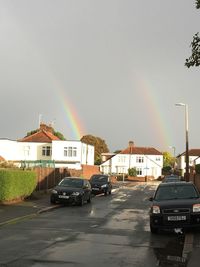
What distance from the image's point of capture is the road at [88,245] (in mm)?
9891

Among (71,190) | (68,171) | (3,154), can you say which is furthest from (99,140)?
(71,190)

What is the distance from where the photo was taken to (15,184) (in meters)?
25.3

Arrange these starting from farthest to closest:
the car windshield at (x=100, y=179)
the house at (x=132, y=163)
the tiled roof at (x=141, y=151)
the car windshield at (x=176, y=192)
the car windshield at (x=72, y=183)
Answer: the tiled roof at (x=141, y=151) < the house at (x=132, y=163) < the car windshield at (x=100, y=179) < the car windshield at (x=72, y=183) < the car windshield at (x=176, y=192)

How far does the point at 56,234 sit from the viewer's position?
14203mm

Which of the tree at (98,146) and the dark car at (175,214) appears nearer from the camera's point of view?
the dark car at (175,214)

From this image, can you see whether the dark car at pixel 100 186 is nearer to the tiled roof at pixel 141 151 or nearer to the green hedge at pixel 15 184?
the green hedge at pixel 15 184

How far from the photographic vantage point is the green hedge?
77.9ft

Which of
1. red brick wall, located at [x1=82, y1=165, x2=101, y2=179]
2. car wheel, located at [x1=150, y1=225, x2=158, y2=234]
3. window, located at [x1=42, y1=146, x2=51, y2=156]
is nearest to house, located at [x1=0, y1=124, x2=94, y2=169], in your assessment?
window, located at [x1=42, y1=146, x2=51, y2=156]

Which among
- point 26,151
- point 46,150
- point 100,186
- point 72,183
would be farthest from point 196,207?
point 26,151

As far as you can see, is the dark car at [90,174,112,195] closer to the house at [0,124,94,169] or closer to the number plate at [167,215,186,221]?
the number plate at [167,215,186,221]

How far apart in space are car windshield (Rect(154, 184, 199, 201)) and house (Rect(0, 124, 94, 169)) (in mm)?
66348

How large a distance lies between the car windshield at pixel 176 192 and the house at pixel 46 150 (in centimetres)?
6635

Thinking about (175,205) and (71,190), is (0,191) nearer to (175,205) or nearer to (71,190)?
(71,190)

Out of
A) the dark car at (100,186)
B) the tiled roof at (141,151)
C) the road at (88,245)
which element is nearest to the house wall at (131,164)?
the tiled roof at (141,151)
